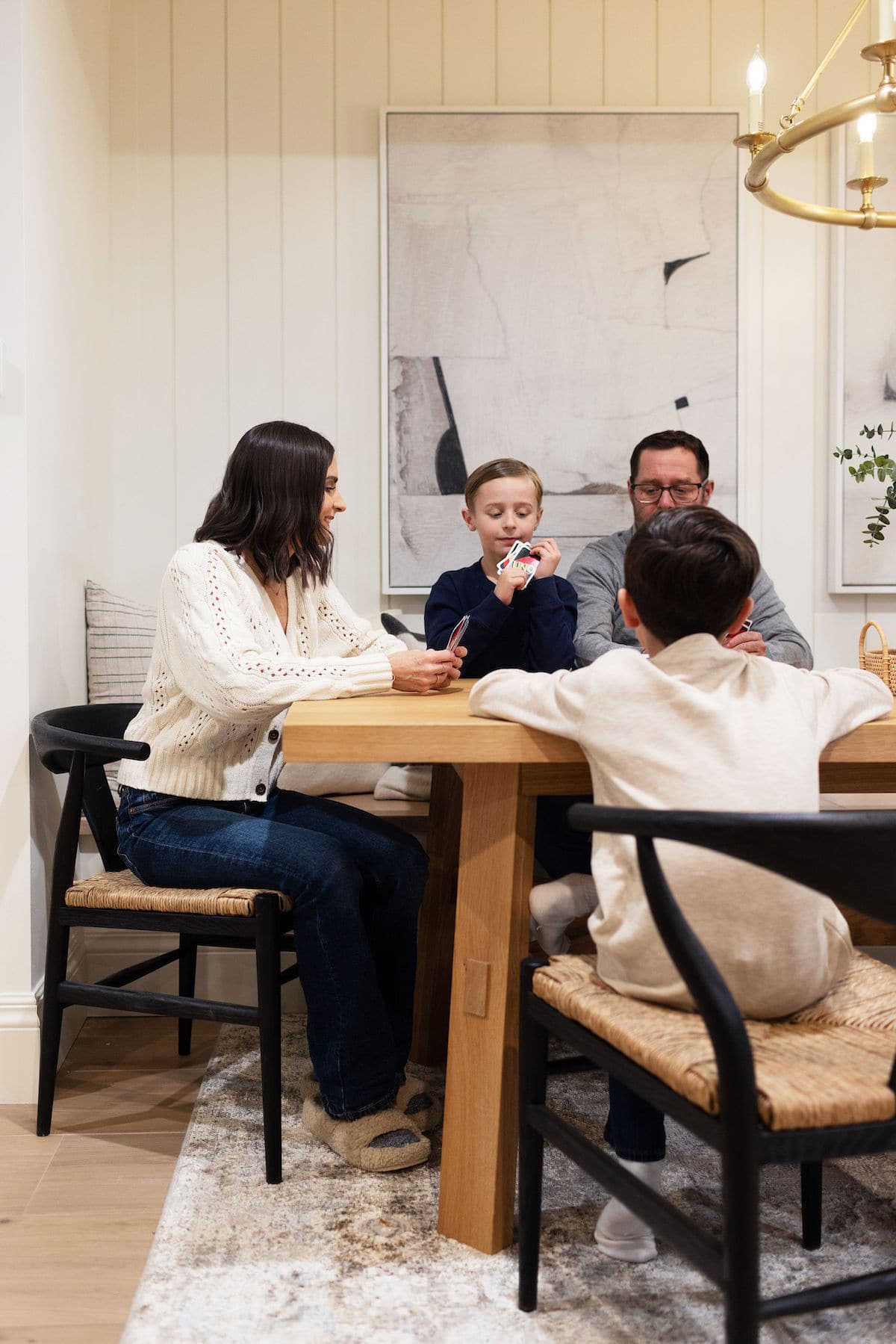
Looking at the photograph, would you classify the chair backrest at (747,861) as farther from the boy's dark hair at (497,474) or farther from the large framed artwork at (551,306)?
the large framed artwork at (551,306)

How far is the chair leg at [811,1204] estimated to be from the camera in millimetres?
1584

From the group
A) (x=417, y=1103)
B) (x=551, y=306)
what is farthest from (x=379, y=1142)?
(x=551, y=306)

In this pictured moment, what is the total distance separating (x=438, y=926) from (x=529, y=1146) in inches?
32.6

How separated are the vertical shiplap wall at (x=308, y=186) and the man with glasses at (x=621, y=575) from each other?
49 cm

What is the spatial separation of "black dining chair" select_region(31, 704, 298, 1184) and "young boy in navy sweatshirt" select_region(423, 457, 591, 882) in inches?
23.6

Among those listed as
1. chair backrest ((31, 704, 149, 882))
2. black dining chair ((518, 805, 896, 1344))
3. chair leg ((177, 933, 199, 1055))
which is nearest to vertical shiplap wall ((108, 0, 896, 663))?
chair backrest ((31, 704, 149, 882))

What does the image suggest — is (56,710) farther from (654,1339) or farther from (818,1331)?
(818,1331)

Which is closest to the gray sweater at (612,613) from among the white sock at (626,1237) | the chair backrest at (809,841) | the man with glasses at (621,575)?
the man with glasses at (621,575)

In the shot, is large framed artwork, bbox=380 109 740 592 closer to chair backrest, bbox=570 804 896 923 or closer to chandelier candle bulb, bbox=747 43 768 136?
chandelier candle bulb, bbox=747 43 768 136

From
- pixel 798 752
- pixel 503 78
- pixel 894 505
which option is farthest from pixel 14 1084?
pixel 503 78

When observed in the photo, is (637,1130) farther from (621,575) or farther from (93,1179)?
(621,575)

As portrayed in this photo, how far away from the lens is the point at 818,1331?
A: 4.66 ft

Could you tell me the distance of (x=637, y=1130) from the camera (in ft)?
4.99

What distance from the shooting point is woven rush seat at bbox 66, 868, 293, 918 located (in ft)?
5.97
